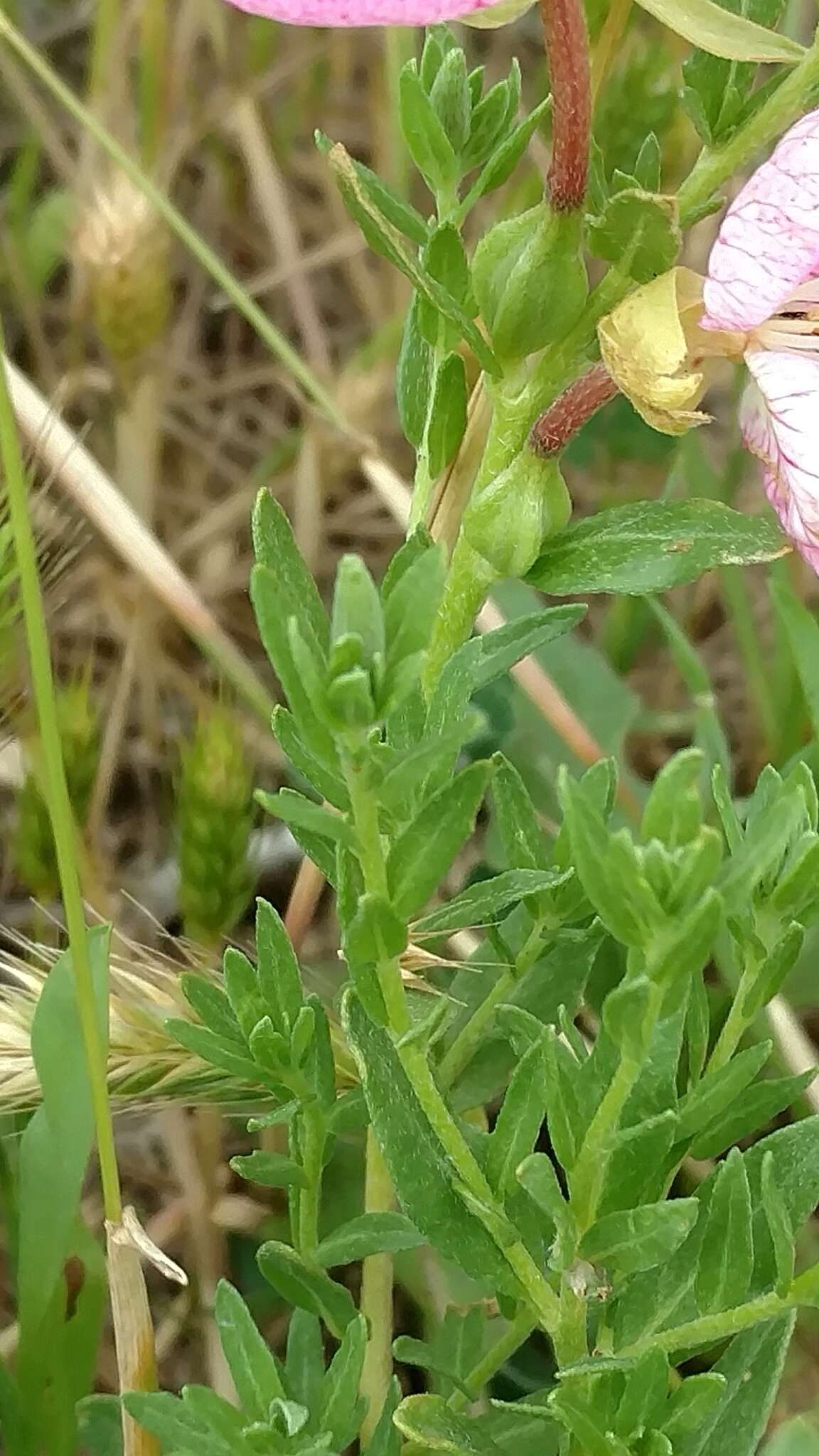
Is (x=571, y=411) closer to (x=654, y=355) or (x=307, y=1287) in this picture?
(x=654, y=355)

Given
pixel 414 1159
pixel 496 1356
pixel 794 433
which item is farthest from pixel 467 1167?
pixel 794 433

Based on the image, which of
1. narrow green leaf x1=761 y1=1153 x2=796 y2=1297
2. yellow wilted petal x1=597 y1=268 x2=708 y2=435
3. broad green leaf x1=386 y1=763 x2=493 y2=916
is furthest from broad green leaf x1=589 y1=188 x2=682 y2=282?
narrow green leaf x1=761 y1=1153 x2=796 y2=1297

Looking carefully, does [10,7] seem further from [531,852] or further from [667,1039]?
[667,1039]

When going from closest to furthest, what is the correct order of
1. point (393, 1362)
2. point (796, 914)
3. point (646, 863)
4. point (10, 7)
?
point (646, 863), point (796, 914), point (393, 1362), point (10, 7)

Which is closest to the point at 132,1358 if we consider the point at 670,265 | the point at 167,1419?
the point at 167,1419

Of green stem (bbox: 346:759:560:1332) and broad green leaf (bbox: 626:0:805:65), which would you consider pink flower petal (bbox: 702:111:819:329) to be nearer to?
broad green leaf (bbox: 626:0:805:65)

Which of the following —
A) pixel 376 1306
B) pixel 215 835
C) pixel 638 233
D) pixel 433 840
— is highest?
pixel 638 233

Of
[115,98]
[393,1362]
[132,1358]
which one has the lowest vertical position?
[393,1362]
